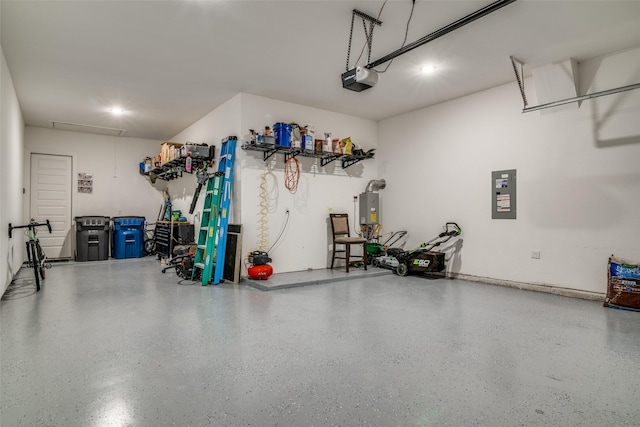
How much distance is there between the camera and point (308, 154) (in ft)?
20.3

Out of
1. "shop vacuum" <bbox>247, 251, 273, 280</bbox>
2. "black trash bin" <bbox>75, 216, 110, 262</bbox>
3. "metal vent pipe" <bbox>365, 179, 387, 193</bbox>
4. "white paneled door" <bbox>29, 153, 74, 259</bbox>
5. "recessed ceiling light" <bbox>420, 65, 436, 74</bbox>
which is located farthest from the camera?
"white paneled door" <bbox>29, 153, 74, 259</bbox>

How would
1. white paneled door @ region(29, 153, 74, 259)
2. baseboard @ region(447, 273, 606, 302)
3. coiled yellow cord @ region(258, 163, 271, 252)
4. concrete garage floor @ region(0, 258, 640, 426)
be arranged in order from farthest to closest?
1. white paneled door @ region(29, 153, 74, 259)
2. coiled yellow cord @ region(258, 163, 271, 252)
3. baseboard @ region(447, 273, 606, 302)
4. concrete garage floor @ region(0, 258, 640, 426)

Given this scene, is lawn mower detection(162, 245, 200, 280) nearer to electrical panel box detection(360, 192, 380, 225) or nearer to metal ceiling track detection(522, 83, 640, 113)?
electrical panel box detection(360, 192, 380, 225)

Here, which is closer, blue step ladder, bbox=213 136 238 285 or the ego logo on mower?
blue step ladder, bbox=213 136 238 285

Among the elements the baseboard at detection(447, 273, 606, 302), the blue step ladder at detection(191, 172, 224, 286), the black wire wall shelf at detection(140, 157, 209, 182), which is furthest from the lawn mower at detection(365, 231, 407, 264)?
the black wire wall shelf at detection(140, 157, 209, 182)

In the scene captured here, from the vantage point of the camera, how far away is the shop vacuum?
209 inches

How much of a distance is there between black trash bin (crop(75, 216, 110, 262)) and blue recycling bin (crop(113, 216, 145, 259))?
20 centimetres

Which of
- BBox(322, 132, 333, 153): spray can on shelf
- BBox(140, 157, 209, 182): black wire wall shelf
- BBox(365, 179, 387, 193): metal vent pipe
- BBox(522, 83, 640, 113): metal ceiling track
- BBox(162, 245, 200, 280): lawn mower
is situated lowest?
BBox(162, 245, 200, 280): lawn mower

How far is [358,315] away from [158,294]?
2729 mm

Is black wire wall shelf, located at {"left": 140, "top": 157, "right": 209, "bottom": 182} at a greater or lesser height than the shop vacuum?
greater

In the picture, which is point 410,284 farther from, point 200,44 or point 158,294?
point 200,44

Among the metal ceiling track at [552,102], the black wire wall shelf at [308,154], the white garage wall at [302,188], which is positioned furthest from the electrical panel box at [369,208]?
the metal ceiling track at [552,102]

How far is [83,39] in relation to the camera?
3939 millimetres

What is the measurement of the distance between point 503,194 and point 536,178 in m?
0.50
